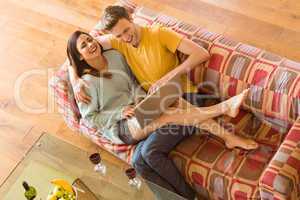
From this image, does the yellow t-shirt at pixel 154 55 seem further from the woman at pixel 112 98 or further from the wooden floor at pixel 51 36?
the wooden floor at pixel 51 36

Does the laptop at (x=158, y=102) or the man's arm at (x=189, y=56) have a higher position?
the man's arm at (x=189, y=56)

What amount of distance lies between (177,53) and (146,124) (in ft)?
1.27

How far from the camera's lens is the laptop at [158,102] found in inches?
90.8

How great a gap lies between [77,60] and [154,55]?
1.22 feet

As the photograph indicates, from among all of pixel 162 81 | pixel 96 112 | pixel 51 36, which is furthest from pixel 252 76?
pixel 51 36

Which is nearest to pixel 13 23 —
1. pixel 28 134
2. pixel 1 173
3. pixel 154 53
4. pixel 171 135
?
pixel 28 134

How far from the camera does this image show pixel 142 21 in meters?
2.59

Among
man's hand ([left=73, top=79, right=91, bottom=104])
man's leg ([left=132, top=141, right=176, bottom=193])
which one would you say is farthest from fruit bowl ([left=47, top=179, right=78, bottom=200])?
man's hand ([left=73, top=79, right=91, bottom=104])

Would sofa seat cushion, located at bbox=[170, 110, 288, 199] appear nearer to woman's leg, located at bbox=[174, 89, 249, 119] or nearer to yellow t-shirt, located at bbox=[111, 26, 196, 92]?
woman's leg, located at bbox=[174, 89, 249, 119]

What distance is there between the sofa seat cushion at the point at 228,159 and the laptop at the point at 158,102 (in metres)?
0.19

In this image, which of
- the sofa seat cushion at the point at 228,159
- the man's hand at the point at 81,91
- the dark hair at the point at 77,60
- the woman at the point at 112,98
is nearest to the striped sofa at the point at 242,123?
the sofa seat cushion at the point at 228,159

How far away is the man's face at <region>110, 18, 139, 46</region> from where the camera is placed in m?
2.29

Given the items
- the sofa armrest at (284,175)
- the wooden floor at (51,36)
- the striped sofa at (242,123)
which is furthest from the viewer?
the wooden floor at (51,36)

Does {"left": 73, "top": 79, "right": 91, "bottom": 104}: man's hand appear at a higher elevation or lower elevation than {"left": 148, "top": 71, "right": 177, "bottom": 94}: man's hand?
lower
